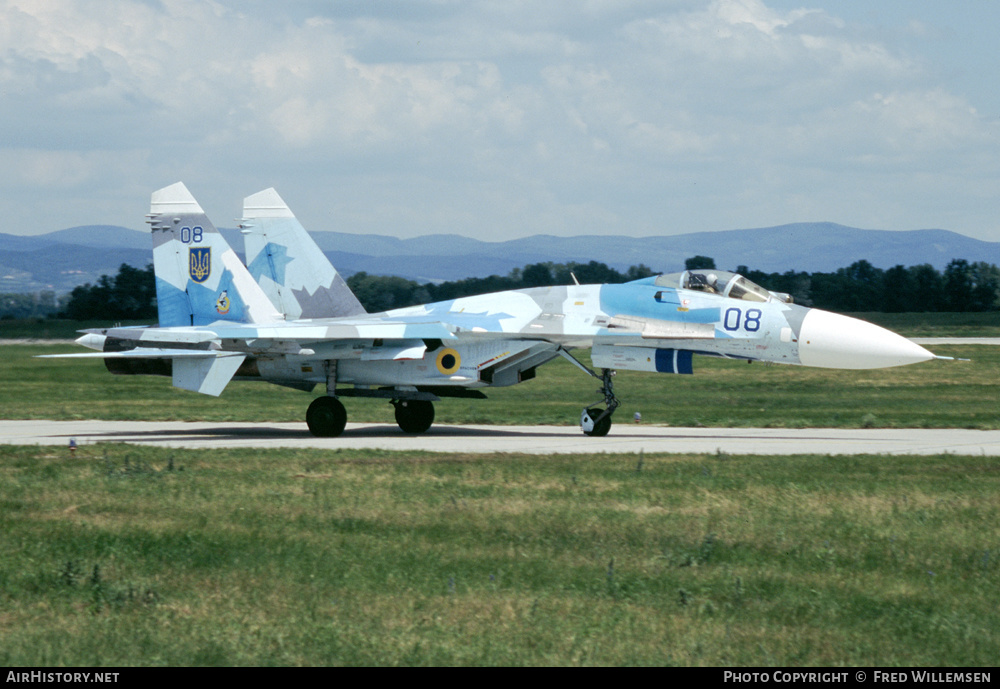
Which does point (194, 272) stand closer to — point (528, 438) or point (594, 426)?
point (528, 438)

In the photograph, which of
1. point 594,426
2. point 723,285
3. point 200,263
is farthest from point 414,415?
point 723,285

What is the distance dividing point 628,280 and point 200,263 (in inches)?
398

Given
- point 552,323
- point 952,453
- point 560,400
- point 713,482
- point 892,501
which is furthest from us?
point 560,400

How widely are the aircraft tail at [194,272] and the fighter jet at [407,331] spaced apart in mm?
26

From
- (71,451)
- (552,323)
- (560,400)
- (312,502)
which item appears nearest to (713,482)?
(312,502)

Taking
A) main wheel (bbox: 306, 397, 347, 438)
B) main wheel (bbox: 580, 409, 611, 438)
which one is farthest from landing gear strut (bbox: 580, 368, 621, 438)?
main wheel (bbox: 306, 397, 347, 438)

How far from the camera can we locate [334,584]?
8.09 meters

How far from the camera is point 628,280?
2628 centimetres

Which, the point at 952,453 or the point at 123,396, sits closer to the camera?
the point at 952,453

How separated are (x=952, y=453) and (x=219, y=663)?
12.3 metres

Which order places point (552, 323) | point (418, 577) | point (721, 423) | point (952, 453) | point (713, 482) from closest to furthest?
1. point (418, 577)
2. point (713, 482)
3. point (952, 453)
4. point (552, 323)
5. point (721, 423)

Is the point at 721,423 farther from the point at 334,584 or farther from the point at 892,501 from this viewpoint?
the point at 334,584

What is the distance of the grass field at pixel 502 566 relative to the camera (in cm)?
666

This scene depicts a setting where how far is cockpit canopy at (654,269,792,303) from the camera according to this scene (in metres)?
18.5
